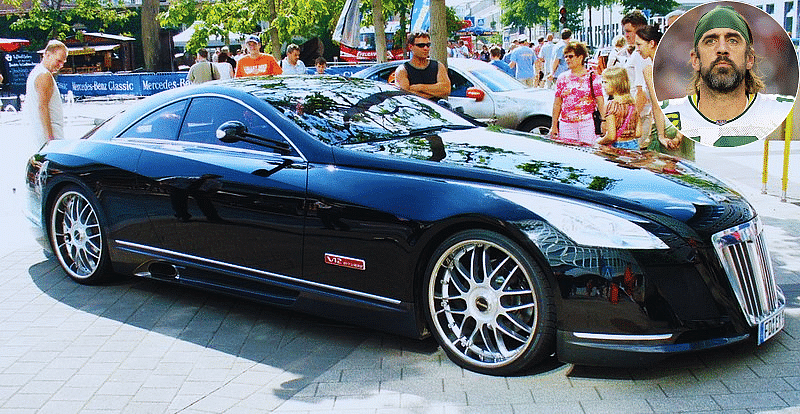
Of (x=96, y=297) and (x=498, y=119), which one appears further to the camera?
(x=498, y=119)

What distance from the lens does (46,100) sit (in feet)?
26.1

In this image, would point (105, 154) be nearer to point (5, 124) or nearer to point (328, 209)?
point (328, 209)

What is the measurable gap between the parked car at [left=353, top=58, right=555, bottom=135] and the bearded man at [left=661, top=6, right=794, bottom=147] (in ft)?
22.6

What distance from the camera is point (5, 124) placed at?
935 inches

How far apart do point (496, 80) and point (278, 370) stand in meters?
9.02

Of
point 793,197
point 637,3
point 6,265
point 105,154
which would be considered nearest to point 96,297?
point 105,154

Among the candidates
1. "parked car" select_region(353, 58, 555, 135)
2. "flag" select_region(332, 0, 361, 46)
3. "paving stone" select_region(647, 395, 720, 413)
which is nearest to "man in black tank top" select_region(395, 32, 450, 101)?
"parked car" select_region(353, 58, 555, 135)

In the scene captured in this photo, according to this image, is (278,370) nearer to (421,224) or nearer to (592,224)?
(421,224)

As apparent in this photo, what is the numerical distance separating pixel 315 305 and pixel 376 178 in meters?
0.81

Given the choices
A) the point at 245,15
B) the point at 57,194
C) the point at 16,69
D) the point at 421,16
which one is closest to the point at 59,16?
the point at 16,69

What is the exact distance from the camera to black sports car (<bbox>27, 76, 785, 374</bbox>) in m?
3.99

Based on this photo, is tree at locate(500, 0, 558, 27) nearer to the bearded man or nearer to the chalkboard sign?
the chalkboard sign

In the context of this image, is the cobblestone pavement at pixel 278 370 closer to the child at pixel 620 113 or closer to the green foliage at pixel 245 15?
the child at pixel 620 113

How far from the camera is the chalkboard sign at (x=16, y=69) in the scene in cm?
3362
